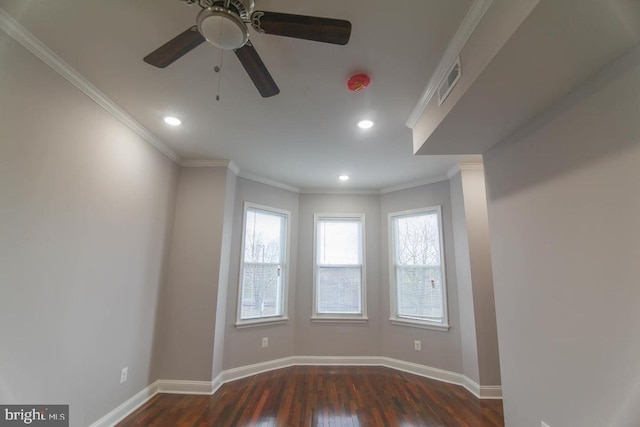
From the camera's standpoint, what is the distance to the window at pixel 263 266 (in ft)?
13.0

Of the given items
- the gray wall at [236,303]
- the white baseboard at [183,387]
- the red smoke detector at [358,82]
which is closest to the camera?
the red smoke detector at [358,82]

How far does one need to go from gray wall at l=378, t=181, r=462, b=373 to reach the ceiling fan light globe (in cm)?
347

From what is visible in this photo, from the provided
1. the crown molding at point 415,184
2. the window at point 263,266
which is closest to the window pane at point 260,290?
the window at point 263,266

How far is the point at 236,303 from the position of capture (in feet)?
12.4

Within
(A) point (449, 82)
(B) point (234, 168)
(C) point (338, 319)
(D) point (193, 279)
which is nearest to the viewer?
(A) point (449, 82)

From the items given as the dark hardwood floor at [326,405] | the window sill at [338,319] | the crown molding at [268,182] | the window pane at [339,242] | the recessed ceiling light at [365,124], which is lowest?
the dark hardwood floor at [326,405]

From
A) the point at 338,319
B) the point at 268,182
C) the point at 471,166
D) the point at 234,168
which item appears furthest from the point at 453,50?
the point at 338,319

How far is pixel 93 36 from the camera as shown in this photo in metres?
1.72

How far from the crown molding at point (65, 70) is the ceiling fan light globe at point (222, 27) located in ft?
4.16

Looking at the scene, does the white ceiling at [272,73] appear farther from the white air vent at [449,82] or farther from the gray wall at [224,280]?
the gray wall at [224,280]

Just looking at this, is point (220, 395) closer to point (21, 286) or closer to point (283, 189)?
point (21, 286)

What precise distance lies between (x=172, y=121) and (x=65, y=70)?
0.81 metres

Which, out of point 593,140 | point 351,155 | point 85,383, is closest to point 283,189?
point 351,155

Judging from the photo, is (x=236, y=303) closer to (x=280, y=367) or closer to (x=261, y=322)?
(x=261, y=322)
